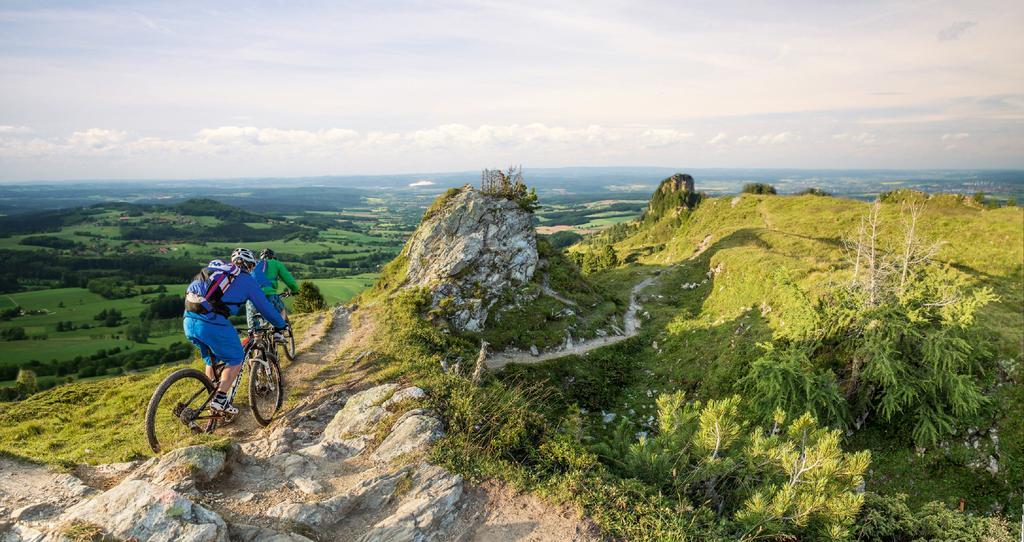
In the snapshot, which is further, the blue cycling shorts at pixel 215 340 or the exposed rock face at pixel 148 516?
the blue cycling shorts at pixel 215 340

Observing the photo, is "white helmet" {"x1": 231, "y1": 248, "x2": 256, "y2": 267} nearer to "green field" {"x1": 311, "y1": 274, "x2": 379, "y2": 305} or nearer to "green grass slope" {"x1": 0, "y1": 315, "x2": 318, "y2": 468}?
"green grass slope" {"x1": 0, "y1": 315, "x2": 318, "y2": 468}

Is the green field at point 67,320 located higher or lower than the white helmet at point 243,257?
lower

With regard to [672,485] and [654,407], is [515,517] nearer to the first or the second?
[672,485]

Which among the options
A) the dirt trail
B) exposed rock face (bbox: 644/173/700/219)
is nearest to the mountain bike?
the dirt trail

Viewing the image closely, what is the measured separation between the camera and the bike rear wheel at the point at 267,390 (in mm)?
9977

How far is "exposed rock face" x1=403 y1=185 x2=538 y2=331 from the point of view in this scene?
26.0 m

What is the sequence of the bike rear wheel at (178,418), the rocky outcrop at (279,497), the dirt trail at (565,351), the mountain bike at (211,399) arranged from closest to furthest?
the rocky outcrop at (279,497) < the bike rear wheel at (178,418) < the mountain bike at (211,399) < the dirt trail at (565,351)

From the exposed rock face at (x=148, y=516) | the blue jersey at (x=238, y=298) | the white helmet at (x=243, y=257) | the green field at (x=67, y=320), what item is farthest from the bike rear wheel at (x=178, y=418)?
the green field at (x=67, y=320)

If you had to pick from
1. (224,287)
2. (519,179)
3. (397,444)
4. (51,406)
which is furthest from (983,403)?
(51,406)

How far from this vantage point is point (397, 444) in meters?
8.59

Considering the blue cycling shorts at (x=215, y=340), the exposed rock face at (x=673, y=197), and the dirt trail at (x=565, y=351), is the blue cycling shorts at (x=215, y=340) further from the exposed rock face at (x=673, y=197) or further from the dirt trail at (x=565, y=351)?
the exposed rock face at (x=673, y=197)

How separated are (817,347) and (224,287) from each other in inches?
857

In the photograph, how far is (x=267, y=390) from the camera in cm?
1073

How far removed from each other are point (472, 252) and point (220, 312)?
68.7 ft
